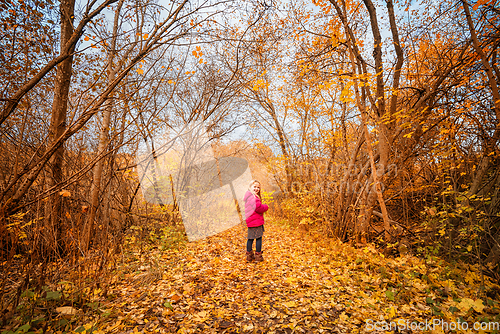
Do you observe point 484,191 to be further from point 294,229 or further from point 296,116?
point 296,116

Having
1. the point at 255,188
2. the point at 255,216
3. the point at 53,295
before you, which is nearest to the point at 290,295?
the point at 255,216

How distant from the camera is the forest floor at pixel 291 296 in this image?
2705mm

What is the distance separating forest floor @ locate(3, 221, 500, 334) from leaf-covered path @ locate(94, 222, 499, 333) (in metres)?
0.01

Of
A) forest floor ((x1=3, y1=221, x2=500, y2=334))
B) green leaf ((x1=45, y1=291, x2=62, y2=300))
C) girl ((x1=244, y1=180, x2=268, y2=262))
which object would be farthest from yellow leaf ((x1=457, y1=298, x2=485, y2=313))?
green leaf ((x1=45, y1=291, x2=62, y2=300))

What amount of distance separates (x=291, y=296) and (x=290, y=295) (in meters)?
0.03

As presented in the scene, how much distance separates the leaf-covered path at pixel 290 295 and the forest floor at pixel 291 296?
14 millimetres

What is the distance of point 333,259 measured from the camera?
16.3ft

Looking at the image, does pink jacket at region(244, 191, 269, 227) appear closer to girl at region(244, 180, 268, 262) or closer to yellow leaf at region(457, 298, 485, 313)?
girl at region(244, 180, 268, 262)

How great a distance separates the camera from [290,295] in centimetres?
354

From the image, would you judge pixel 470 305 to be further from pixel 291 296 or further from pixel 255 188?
pixel 255 188

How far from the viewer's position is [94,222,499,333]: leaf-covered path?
2.77 m

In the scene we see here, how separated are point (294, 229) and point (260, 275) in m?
4.54

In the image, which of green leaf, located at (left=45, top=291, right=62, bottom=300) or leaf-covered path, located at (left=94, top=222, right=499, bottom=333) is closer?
green leaf, located at (left=45, top=291, right=62, bottom=300)

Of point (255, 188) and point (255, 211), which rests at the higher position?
point (255, 188)
